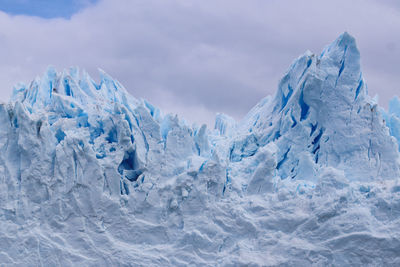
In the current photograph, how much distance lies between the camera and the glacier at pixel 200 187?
13266 millimetres

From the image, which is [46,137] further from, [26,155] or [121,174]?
[121,174]

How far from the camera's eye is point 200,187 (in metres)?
13.8

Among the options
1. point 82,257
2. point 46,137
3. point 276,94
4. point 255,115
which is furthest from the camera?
point 255,115

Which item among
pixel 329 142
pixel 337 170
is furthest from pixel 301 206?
pixel 329 142

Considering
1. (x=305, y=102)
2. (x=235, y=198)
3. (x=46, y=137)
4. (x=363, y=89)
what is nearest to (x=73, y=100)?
(x=46, y=137)

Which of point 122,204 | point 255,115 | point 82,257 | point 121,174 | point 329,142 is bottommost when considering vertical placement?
point 82,257

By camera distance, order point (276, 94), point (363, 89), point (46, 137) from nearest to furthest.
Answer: point (46, 137) → point (363, 89) → point (276, 94)

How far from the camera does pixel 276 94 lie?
55.1ft

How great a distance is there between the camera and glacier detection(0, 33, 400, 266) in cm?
1327

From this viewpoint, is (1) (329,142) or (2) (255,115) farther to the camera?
(2) (255,115)

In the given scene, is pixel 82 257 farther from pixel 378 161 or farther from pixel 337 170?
pixel 378 161

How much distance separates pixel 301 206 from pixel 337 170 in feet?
4.25

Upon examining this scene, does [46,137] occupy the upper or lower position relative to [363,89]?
lower

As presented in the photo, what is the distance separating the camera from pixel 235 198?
548 inches
